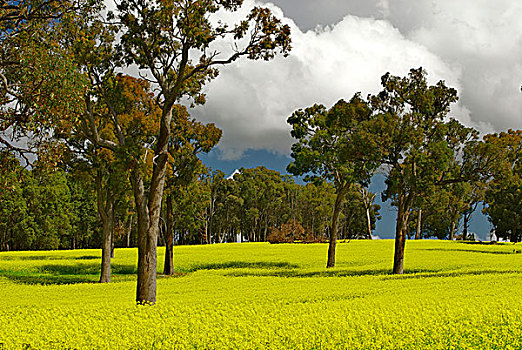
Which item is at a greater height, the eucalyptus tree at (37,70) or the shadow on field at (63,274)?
the eucalyptus tree at (37,70)

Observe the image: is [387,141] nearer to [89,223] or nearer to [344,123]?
[344,123]

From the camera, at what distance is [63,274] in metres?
36.4

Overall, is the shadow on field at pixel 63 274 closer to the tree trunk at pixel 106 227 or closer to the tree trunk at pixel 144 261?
the tree trunk at pixel 106 227

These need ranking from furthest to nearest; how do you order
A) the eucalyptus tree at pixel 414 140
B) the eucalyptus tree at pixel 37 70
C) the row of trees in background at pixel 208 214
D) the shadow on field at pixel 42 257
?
the row of trees in background at pixel 208 214, the shadow on field at pixel 42 257, the eucalyptus tree at pixel 414 140, the eucalyptus tree at pixel 37 70

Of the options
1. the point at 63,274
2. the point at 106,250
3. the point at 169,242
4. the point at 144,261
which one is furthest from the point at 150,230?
the point at 63,274

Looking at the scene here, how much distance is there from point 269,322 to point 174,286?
1540 centimetres

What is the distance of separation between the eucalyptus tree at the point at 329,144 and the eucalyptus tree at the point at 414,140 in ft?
6.82

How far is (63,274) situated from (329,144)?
2242 centimetres

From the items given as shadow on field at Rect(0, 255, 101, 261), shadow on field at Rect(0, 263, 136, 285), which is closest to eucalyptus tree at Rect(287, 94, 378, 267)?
shadow on field at Rect(0, 263, 136, 285)

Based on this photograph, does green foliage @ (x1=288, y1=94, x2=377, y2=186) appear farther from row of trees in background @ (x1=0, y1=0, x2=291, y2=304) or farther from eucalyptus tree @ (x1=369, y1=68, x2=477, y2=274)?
row of trees in background @ (x1=0, y1=0, x2=291, y2=304)

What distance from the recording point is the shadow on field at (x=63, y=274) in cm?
3155

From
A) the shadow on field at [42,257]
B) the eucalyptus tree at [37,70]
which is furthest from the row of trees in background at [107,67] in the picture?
the shadow on field at [42,257]

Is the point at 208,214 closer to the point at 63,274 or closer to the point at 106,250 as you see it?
the point at 63,274

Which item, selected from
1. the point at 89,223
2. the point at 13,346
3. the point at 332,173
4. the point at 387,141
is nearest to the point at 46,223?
the point at 89,223
